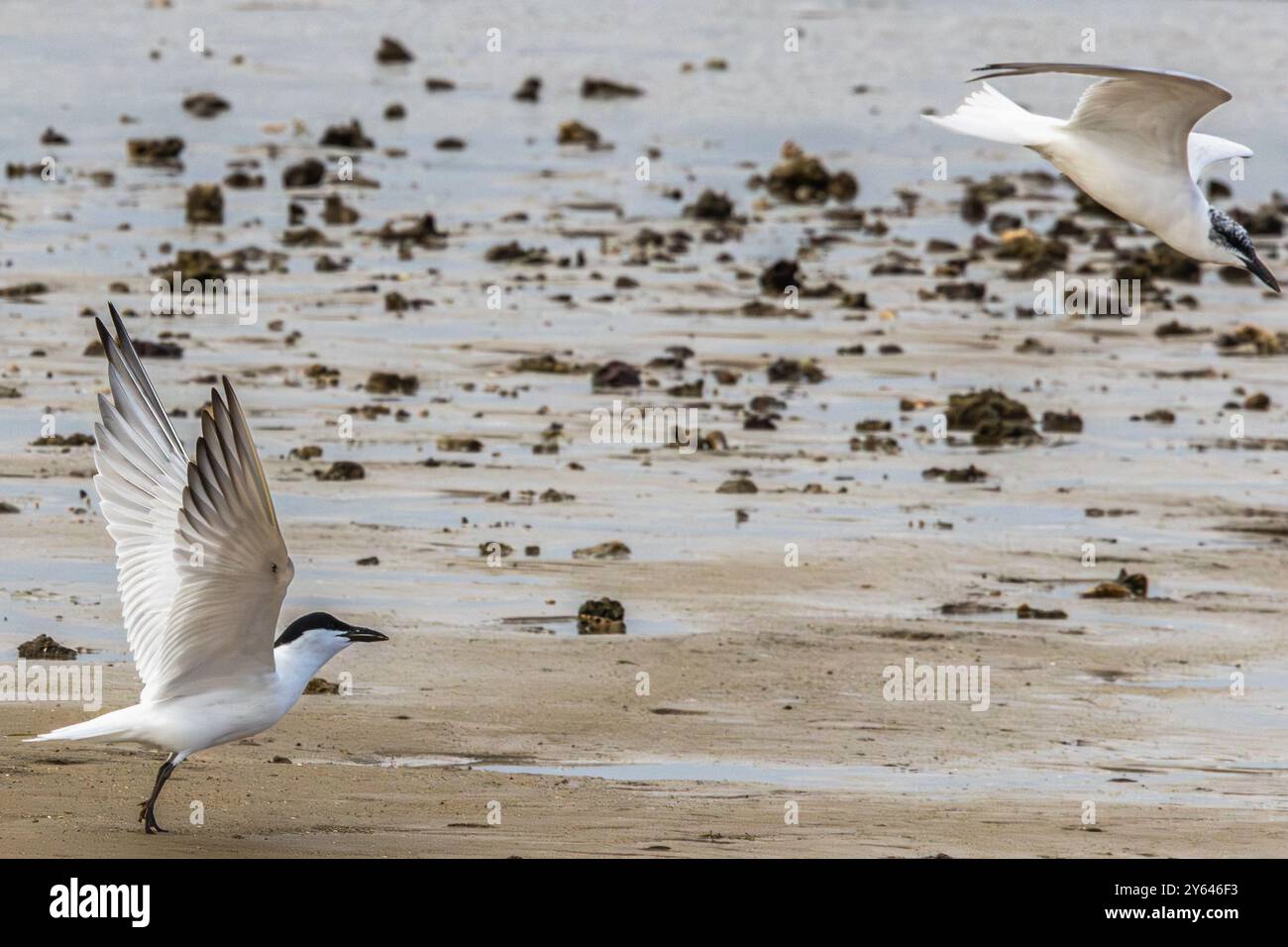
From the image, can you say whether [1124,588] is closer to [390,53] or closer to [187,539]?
[187,539]

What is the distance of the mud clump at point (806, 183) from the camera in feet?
90.0

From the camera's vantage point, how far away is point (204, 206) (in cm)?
2338

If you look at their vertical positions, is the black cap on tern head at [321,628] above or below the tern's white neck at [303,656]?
above

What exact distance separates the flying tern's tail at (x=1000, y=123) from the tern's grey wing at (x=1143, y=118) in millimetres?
145

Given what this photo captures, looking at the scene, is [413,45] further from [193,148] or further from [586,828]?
[586,828]

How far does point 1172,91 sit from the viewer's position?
10.3 metres

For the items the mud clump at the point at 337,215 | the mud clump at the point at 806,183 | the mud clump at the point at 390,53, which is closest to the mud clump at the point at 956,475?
the mud clump at the point at 337,215

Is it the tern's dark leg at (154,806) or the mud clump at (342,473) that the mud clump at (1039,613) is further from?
the tern's dark leg at (154,806)

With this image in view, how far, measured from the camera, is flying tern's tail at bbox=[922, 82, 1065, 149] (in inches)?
408

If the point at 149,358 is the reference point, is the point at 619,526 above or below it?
below

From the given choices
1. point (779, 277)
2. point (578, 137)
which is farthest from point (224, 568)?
point (578, 137)

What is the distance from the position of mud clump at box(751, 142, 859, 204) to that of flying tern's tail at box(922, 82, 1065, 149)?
1632 cm

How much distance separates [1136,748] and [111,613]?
485 cm

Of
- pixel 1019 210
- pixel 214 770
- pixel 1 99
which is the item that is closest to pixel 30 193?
pixel 1 99
